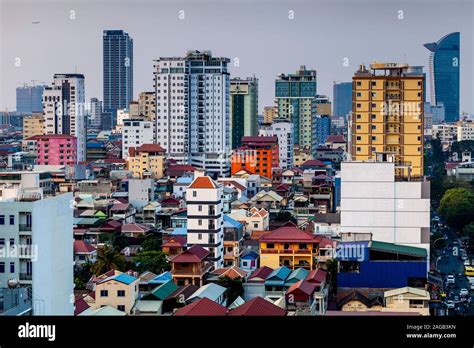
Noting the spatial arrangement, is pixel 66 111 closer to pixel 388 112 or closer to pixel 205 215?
pixel 388 112

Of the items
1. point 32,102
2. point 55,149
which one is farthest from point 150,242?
point 55,149

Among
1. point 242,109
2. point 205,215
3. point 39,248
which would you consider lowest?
point 205,215

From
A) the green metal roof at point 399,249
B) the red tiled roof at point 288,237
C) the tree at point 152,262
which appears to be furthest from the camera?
the red tiled roof at point 288,237

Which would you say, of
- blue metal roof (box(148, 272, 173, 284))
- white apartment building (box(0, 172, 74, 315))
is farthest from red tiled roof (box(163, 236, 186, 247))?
white apartment building (box(0, 172, 74, 315))

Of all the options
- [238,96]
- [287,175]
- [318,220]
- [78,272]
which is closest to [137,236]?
[318,220]

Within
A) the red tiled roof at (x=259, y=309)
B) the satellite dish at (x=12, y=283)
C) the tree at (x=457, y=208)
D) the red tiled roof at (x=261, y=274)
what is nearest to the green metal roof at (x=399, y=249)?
the red tiled roof at (x=261, y=274)

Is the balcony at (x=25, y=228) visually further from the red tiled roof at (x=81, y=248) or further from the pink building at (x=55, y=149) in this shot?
the pink building at (x=55, y=149)
